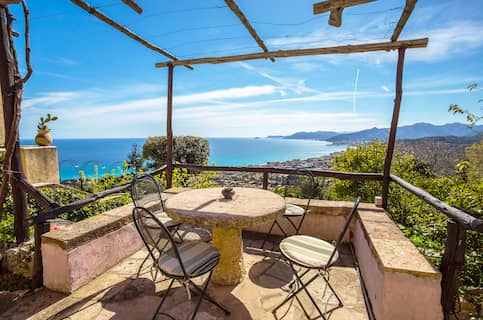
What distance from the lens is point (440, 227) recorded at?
2322 millimetres

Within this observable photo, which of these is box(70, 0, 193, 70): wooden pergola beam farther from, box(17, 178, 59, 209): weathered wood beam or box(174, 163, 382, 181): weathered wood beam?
box(174, 163, 382, 181): weathered wood beam

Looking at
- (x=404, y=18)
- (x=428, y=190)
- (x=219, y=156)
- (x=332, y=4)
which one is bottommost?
(x=219, y=156)

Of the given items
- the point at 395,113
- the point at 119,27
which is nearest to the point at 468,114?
the point at 395,113

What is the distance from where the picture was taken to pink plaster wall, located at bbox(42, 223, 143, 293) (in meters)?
1.76

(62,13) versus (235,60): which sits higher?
(62,13)

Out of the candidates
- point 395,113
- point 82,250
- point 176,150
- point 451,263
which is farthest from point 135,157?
point 451,263

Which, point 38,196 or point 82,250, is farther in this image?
point 38,196

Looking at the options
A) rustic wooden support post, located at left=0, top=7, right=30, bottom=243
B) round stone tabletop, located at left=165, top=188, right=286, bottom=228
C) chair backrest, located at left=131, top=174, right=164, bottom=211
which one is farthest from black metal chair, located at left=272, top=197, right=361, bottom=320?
rustic wooden support post, located at left=0, top=7, right=30, bottom=243

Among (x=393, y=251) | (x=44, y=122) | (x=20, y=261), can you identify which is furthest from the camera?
(x=44, y=122)

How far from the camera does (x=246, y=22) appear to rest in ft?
7.68

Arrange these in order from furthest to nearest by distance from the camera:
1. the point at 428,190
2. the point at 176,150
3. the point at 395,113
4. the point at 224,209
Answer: the point at 176,150 < the point at 428,190 < the point at 395,113 < the point at 224,209

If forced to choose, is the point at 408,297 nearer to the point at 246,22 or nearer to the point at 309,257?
the point at 309,257

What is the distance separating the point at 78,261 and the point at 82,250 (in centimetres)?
8

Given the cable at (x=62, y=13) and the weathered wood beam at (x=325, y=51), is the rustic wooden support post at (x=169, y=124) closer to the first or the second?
the weathered wood beam at (x=325, y=51)
